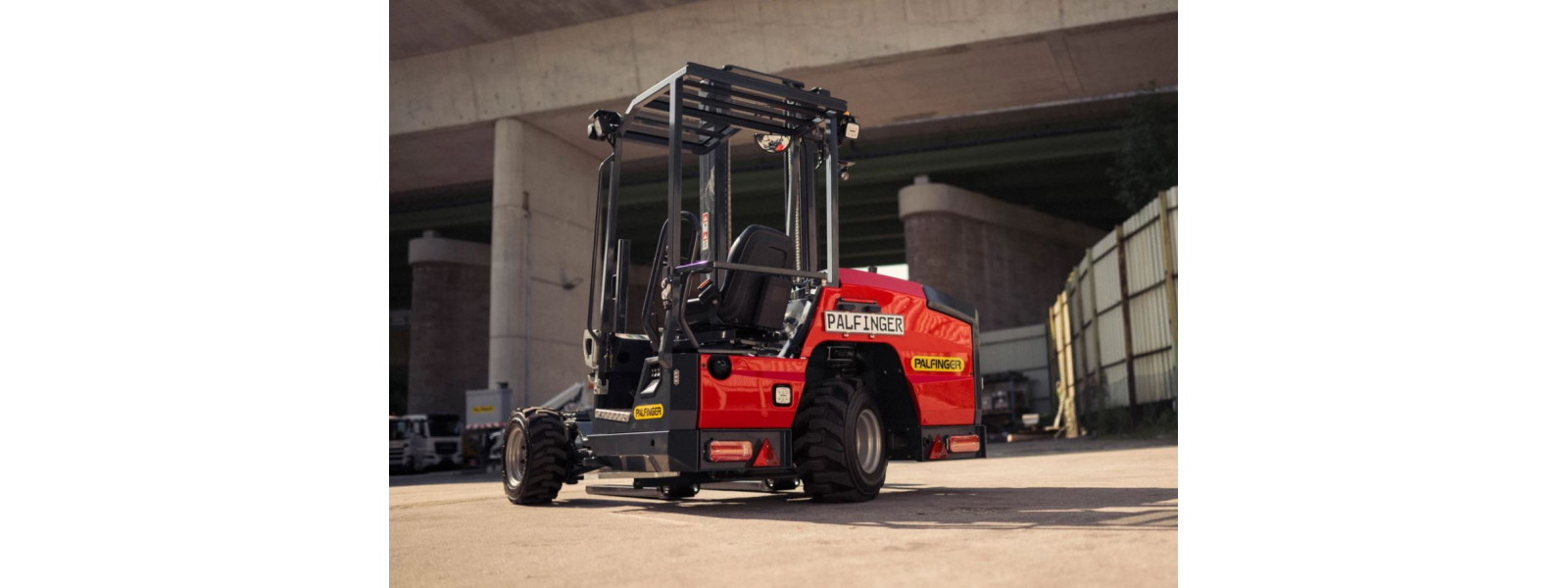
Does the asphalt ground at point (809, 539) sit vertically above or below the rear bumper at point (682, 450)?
below

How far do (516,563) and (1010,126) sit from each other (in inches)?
1111

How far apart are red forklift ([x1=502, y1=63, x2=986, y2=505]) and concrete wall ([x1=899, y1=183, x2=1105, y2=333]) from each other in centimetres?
2653

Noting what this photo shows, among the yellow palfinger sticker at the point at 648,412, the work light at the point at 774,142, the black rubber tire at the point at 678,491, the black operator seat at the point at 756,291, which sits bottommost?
the black rubber tire at the point at 678,491

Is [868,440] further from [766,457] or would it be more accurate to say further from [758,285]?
[758,285]

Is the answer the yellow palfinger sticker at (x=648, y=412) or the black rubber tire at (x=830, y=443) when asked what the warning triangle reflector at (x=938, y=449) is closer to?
the black rubber tire at (x=830, y=443)

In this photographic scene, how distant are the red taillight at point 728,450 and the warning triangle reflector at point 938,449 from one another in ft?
5.76

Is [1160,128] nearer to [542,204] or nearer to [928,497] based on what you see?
[542,204]

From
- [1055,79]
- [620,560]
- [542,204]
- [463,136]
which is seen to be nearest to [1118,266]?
[1055,79]

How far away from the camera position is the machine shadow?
594 centimetres

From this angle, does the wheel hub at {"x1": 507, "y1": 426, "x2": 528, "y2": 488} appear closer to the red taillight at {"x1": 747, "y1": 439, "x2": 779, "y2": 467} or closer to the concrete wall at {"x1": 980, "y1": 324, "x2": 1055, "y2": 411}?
the red taillight at {"x1": 747, "y1": 439, "x2": 779, "y2": 467}

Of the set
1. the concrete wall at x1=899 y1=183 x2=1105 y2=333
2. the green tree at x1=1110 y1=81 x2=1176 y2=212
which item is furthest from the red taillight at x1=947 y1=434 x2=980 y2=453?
the concrete wall at x1=899 y1=183 x2=1105 y2=333

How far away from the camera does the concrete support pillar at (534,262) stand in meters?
27.1

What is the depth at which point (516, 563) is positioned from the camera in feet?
16.3

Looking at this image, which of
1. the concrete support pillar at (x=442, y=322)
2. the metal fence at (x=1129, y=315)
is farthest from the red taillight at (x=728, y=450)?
the concrete support pillar at (x=442, y=322)
